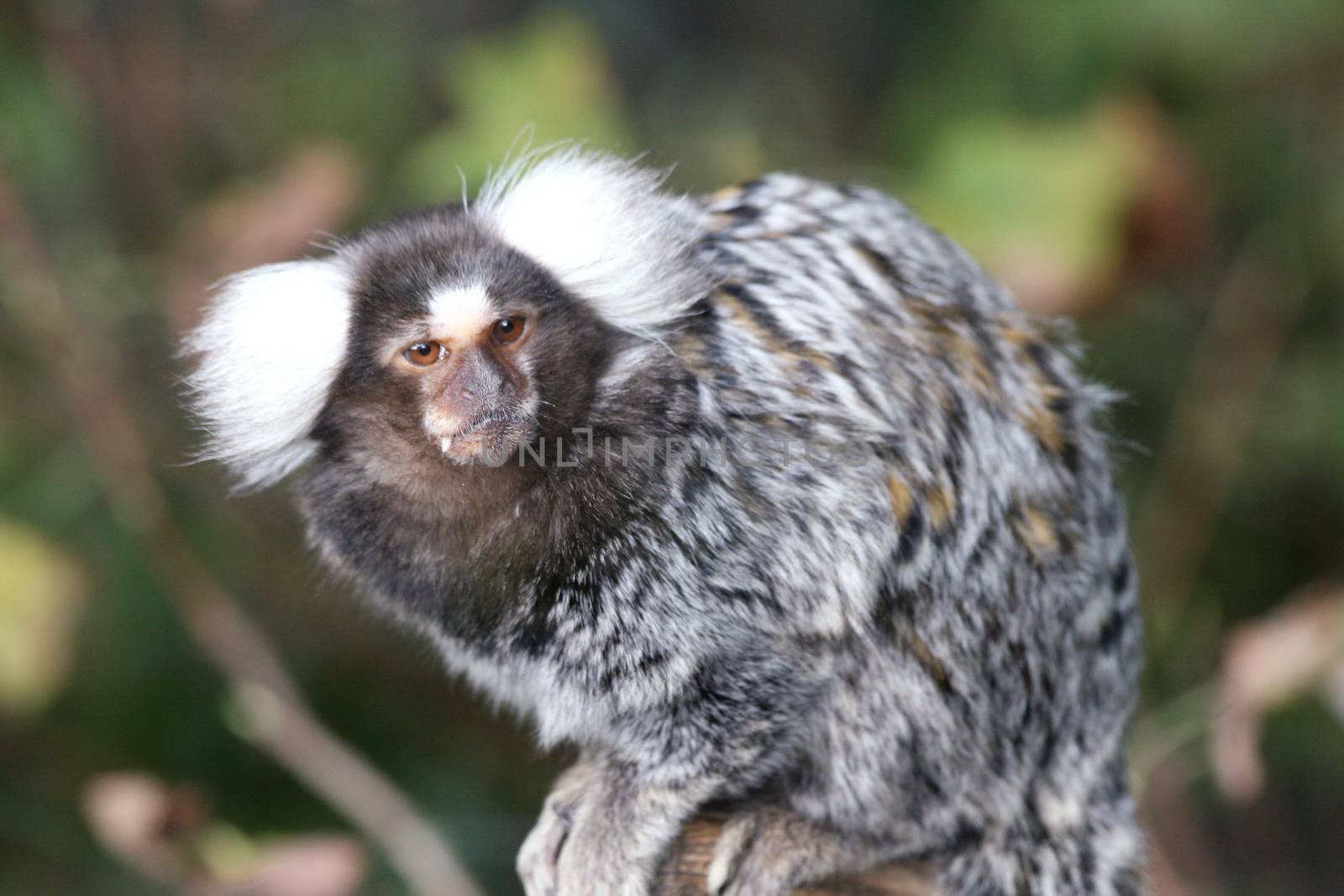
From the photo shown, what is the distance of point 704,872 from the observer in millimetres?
1938

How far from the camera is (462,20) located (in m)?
4.46

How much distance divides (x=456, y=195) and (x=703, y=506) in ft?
4.76

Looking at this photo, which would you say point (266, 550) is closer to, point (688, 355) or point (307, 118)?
point (307, 118)

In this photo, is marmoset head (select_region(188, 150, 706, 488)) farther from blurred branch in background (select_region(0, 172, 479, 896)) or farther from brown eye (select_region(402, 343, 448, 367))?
blurred branch in background (select_region(0, 172, 479, 896))

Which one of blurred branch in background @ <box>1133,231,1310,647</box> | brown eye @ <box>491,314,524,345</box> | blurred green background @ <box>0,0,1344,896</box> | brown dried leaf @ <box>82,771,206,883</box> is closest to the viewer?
brown eye @ <box>491,314,524,345</box>

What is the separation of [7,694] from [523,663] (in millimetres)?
1628

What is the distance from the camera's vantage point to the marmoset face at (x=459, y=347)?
1.75 m

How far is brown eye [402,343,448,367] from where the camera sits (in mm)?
1810

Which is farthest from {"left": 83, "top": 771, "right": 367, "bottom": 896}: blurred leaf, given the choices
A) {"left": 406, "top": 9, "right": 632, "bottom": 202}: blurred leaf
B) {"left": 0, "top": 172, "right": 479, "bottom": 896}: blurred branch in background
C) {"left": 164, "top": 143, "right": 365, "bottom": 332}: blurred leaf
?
{"left": 406, "top": 9, "right": 632, "bottom": 202}: blurred leaf

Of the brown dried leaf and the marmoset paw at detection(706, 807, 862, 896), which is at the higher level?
the marmoset paw at detection(706, 807, 862, 896)

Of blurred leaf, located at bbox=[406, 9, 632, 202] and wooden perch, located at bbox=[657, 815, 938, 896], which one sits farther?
blurred leaf, located at bbox=[406, 9, 632, 202]

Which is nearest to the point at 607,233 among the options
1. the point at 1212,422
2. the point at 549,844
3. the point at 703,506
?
the point at 703,506

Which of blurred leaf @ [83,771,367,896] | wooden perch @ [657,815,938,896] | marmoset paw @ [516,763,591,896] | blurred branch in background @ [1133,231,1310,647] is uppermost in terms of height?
blurred branch in background @ [1133,231,1310,647]

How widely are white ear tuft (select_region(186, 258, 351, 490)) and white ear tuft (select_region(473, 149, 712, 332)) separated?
267 millimetres
